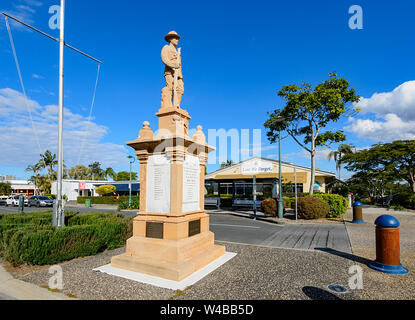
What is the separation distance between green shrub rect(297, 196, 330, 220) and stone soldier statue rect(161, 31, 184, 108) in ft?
40.2

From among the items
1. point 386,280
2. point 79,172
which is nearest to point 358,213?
point 386,280

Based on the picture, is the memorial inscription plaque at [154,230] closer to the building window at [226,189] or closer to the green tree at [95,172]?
the building window at [226,189]

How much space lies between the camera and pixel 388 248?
5.55 m

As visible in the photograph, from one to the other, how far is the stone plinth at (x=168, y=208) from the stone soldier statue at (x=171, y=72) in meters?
0.36

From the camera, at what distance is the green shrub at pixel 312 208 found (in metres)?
15.4

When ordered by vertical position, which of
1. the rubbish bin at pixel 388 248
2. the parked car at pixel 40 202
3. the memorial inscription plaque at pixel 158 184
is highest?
the memorial inscription plaque at pixel 158 184

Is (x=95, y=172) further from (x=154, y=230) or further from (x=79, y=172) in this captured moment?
(x=154, y=230)

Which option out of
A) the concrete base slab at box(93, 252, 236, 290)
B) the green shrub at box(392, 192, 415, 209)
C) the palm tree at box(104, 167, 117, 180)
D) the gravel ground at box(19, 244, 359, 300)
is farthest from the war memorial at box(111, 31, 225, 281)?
the palm tree at box(104, 167, 117, 180)

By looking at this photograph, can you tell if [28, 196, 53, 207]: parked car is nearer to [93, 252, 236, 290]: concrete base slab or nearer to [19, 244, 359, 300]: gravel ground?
[19, 244, 359, 300]: gravel ground

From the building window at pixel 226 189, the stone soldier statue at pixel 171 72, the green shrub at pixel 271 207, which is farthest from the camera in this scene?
the building window at pixel 226 189

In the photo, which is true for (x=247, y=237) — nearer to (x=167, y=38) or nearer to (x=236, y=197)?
(x=167, y=38)

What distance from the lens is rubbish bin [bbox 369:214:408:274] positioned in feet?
17.9

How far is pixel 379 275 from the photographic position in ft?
17.2

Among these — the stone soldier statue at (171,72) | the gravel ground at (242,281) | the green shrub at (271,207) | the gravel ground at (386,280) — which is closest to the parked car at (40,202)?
the green shrub at (271,207)
